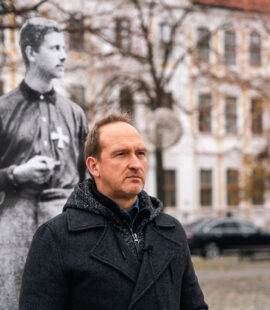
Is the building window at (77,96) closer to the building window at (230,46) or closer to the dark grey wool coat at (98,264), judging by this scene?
the building window at (230,46)

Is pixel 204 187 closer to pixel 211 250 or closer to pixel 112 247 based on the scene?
pixel 211 250

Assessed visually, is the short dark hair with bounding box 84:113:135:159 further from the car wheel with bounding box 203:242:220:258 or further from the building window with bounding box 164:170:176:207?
the building window with bounding box 164:170:176:207

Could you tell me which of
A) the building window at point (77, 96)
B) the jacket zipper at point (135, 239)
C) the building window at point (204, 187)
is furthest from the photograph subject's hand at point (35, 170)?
the building window at point (204, 187)

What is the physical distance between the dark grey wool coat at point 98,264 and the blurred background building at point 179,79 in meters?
2.63

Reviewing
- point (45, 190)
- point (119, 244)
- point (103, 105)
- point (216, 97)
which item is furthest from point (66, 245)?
point (216, 97)

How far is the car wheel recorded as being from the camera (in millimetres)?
23573

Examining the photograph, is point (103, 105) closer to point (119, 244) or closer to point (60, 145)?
point (60, 145)

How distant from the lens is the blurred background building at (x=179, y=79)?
15141 mm

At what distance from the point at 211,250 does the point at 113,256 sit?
21.7 metres

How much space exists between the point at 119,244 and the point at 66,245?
0.19m

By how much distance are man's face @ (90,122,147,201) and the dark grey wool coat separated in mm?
76

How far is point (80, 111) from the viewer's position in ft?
14.2

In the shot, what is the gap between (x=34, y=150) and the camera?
4.04 meters

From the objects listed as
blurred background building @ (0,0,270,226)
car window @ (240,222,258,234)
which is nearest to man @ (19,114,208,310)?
blurred background building @ (0,0,270,226)
